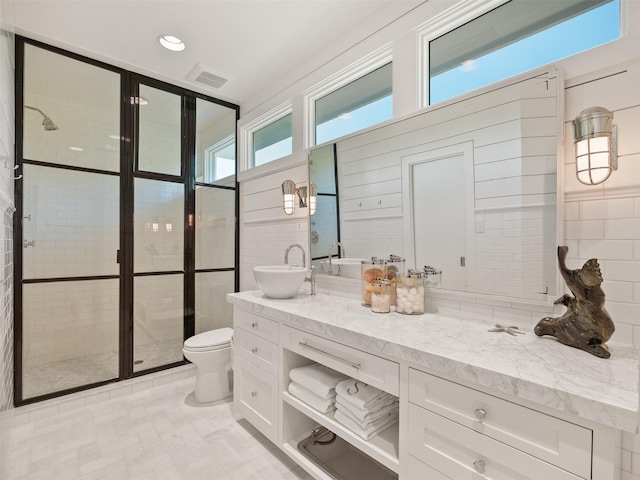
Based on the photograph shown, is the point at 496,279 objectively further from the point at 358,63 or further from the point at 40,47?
the point at 40,47

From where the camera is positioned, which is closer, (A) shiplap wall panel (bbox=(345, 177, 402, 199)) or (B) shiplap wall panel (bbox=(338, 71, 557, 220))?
(B) shiplap wall panel (bbox=(338, 71, 557, 220))

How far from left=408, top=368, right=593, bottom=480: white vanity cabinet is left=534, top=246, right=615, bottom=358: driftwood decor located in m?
0.39

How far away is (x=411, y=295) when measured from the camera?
5.59 feet

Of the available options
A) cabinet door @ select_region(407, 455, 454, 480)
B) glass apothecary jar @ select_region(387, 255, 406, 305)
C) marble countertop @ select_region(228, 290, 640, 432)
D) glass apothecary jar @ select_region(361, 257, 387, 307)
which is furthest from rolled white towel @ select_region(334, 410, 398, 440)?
glass apothecary jar @ select_region(387, 255, 406, 305)

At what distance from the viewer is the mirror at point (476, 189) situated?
4.62 ft

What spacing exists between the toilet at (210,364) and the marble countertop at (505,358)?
1.11 metres

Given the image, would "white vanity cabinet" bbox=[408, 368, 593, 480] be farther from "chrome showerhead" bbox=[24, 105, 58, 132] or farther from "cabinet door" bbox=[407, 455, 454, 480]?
"chrome showerhead" bbox=[24, 105, 58, 132]

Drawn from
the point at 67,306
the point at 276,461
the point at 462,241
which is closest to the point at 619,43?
the point at 462,241

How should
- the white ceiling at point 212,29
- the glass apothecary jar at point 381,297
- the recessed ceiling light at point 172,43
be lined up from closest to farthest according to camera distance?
the glass apothecary jar at point 381,297, the white ceiling at point 212,29, the recessed ceiling light at point 172,43

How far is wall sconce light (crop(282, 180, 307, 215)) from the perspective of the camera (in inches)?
106

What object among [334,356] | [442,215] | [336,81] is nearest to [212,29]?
[336,81]

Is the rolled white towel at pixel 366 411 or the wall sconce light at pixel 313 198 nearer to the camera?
the rolled white towel at pixel 366 411

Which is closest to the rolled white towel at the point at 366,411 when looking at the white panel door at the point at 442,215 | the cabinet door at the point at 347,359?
the cabinet door at the point at 347,359

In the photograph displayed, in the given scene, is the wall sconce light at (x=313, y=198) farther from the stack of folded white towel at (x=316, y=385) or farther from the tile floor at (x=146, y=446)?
the tile floor at (x=146, y=446)
